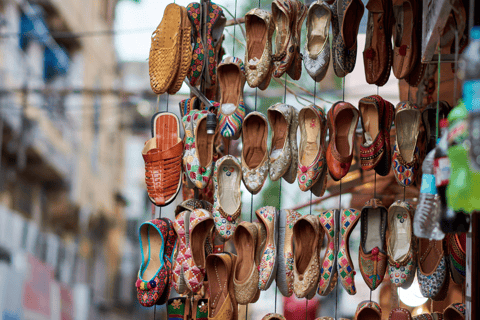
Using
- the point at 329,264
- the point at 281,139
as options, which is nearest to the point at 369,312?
the point at 329,264

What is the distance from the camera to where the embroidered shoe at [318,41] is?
8.44 ft

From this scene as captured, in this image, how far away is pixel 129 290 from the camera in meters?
5.71

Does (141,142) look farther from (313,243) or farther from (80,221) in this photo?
(313,243)

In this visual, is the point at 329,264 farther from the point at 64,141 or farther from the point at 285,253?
the point at 64,141

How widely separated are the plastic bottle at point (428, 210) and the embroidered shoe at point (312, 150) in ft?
3.02

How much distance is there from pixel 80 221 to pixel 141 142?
103 centimetres

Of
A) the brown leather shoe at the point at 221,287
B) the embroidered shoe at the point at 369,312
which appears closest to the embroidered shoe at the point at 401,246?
the embroidered shoe at the point at 369,312

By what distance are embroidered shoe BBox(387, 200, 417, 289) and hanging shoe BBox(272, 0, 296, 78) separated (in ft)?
2.63

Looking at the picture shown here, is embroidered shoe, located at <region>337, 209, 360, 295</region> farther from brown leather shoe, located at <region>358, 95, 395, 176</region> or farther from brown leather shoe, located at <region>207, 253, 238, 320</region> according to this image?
brown leather shoe, located at <region>207, 253, 238, 320</region>

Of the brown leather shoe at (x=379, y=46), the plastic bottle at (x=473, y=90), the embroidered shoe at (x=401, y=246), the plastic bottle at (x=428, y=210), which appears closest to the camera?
the plastic bottle at (x=473, y=90)

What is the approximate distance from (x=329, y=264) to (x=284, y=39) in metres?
1.04

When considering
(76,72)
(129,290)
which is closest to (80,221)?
(129,290)

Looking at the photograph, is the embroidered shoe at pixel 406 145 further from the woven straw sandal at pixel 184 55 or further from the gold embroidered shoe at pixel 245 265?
the woven straw sandal at pixel 184 55

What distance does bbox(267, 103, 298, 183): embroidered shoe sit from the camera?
8.36 feet
